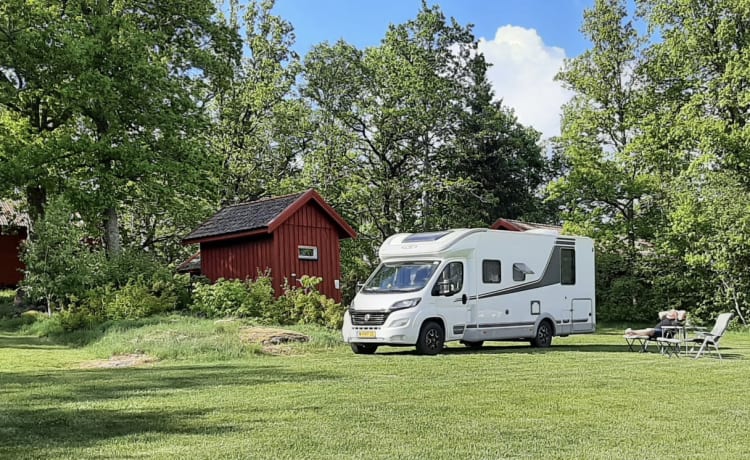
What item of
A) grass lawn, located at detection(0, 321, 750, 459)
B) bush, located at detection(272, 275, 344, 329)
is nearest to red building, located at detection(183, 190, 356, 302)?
bush, located at detection(272, 275, 344, 329)

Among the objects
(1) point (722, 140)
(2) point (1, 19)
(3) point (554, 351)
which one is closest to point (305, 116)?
(2) point (1, 19)

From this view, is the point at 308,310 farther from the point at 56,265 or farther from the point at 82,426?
the point at 82,426

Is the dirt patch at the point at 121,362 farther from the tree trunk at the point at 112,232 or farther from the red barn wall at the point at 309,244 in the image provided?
the tree trunk at the point at 112,232

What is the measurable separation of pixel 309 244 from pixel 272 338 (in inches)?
349

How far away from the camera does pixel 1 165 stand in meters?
23.9

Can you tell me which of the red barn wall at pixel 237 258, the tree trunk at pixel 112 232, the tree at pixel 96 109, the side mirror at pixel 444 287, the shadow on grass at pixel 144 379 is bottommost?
the shadow on grass at pixel 144 379

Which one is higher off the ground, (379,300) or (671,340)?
(379,300)

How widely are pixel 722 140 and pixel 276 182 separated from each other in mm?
20578

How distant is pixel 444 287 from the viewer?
16031 millimetres

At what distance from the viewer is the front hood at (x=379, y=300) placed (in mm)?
15523

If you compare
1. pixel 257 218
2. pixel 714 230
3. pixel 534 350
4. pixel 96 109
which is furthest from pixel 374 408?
pixel 714 230

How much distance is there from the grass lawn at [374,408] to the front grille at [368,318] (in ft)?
3.85

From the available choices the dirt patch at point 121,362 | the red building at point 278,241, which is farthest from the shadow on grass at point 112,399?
the red building at point 278,241

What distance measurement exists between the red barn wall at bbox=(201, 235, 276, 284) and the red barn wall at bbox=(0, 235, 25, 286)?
1805cm
